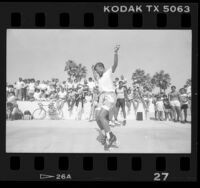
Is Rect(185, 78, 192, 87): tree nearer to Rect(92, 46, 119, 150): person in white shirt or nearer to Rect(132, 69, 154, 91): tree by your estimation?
Rect(132, 69, 154, 91): tree

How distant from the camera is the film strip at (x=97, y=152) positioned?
16.6 m

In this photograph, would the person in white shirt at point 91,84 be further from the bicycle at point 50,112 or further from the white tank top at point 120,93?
the bicycle at point 50,112

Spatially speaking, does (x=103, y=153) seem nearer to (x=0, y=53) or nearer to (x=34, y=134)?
(x=34, y=134)

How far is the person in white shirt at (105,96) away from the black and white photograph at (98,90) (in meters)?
0.02

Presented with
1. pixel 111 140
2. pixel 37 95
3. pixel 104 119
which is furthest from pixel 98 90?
pixel 37 95

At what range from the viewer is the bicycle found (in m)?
16.8

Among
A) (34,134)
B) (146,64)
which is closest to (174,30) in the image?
(146,64)

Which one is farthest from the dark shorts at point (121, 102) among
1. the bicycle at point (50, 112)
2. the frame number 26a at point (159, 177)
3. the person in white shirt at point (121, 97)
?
the frame number 26a at point (159, 177)

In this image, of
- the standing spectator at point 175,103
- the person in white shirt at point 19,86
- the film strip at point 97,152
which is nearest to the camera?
the film strip at point 97,152

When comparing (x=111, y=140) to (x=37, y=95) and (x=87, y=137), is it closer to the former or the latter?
(x=87, y=137)

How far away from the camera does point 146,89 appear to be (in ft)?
55.1

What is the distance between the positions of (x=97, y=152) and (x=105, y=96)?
1.00 m

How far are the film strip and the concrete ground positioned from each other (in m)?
0.08

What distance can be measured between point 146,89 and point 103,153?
4.48ft
